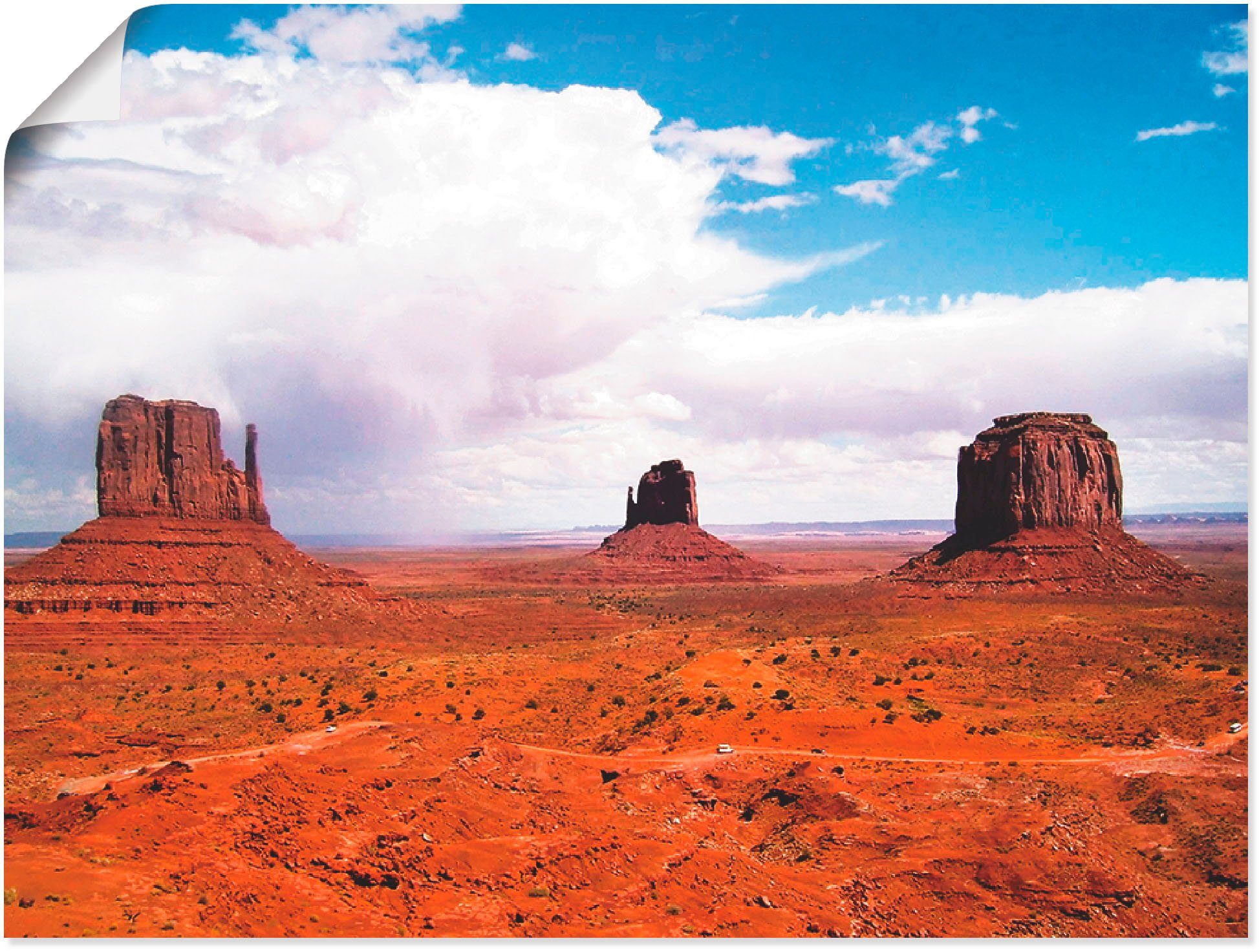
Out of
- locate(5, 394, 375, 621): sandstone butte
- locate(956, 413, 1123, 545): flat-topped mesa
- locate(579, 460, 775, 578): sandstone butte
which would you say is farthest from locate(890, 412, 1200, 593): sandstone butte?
locate(5, 394, 375, 621): sandstone butte

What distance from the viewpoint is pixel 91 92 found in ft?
52.2

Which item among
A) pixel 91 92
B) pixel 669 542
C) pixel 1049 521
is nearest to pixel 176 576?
pixel 91 92

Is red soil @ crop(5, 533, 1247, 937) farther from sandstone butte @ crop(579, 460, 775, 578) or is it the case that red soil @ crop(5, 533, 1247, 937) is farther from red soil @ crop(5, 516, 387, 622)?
sandstone butte @ crop(579, 460, 775, 578)

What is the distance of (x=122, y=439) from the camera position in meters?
62.7

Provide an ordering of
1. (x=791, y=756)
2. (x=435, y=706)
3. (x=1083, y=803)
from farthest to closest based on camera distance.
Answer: (x=435, y=706), (x=791, y=756), (x=1083, y=803)

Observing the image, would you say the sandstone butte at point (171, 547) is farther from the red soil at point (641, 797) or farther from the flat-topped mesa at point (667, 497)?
the flat-topped mesa at point (667, 497)

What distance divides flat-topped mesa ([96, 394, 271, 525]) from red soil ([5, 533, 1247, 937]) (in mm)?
19414

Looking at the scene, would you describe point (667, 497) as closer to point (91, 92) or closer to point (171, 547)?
point (171, 547)

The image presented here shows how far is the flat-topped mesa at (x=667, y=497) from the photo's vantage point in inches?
6127

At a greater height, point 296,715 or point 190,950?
point 190,950

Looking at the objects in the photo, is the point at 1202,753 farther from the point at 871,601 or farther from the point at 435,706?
the point at 871,601

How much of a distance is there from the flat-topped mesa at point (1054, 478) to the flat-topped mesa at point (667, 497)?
72.0 m

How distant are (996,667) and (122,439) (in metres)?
61.8

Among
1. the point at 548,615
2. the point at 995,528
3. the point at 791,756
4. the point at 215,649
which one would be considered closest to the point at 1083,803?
the point at 791,756
